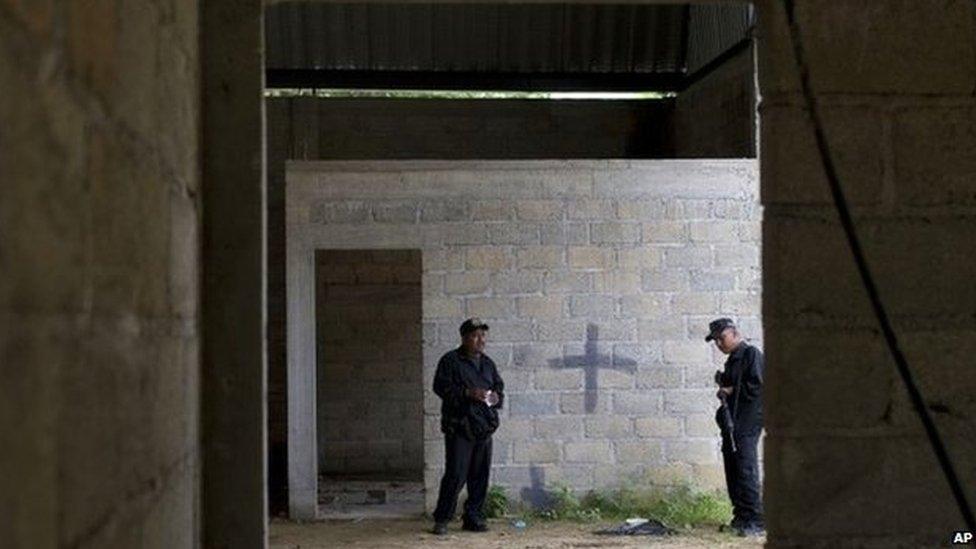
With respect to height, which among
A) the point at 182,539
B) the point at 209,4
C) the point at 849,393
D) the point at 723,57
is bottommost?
the point at 182,539

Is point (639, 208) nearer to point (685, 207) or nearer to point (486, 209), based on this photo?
point (685, 207)

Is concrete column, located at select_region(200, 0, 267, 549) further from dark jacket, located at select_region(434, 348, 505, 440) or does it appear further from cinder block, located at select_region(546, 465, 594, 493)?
cinder block, located at select_region(546, 465, 594, 493)

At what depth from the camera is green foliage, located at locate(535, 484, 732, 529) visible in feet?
38.2

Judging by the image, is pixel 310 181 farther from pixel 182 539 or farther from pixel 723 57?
pixel 182 539

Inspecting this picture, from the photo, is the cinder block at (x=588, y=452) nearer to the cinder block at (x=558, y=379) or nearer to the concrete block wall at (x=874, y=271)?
the cinder block at (x=558, y=379)

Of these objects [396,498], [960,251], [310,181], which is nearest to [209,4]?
[960,251]

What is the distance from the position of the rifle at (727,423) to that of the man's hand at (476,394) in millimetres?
1827

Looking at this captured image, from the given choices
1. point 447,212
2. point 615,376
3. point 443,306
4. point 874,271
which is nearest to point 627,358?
point 615,376

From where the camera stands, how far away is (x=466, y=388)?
11055mm

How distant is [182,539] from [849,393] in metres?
1.60

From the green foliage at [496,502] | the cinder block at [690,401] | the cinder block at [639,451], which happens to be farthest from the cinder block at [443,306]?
the cinder block at [690,401]

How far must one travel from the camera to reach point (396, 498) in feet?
44.3

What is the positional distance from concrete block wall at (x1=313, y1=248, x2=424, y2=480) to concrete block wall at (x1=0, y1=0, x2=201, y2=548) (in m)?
12.5

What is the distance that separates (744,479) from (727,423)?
1.45 feet
